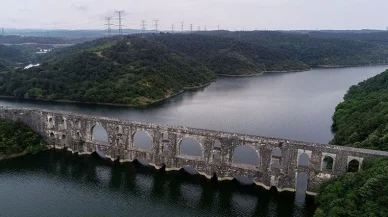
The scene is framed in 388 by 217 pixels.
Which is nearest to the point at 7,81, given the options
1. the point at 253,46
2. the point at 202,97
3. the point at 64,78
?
the point at 64,78

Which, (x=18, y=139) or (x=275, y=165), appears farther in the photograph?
(x=18, y=139)

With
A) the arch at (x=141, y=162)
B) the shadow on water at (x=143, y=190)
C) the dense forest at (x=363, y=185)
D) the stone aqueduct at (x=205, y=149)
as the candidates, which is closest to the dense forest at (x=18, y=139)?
the stone aqueduct at (x=205, y=149)

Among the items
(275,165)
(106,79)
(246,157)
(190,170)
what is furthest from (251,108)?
(275,165)

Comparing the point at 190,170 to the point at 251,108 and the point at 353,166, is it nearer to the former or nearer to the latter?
the point at 353,166

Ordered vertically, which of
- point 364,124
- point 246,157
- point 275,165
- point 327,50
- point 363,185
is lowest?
point 246,157

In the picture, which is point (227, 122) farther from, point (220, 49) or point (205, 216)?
point (220, 49)
